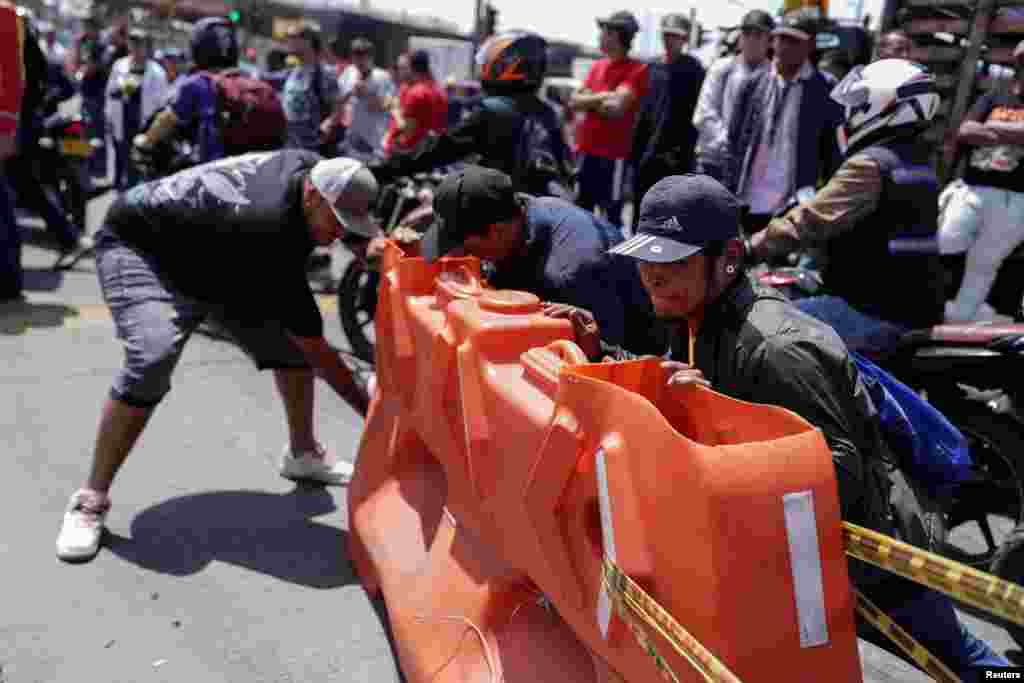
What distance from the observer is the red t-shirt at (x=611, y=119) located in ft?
22.4

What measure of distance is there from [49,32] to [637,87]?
1710 centimetres

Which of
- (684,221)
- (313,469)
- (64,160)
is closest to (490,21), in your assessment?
(64,160)

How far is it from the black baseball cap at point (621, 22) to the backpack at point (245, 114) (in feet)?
7.82

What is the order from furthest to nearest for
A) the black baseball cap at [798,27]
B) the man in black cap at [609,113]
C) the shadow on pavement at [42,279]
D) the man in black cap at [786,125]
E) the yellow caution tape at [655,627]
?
1. the shadow on pavement at [42,279]
2. the man in black cap at [609,113]
3. the man in black cap at [786,125]
4. the black baseball cap at [798,27]
5. the yellow caution tape at [655,627]

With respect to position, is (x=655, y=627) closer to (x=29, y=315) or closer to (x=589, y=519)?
(x=589, y=519)

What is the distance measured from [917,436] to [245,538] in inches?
99.2

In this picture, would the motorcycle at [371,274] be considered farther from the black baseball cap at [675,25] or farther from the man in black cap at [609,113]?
the black baseball cap at [675,25]

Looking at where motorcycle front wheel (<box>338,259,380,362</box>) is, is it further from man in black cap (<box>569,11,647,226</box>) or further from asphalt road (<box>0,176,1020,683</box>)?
man in black cap (<box>569,11,647,226</box>)

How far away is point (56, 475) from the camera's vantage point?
13.2ft

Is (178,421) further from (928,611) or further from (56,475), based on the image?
(928,611)

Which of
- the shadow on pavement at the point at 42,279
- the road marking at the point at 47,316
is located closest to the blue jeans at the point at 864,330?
the road marking at the point at 47,316

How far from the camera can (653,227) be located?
218 centimetres

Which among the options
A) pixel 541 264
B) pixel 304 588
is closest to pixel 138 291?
pixel 304 588

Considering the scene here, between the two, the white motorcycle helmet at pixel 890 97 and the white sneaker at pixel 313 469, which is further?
the white sneaker at pixel 313 469
